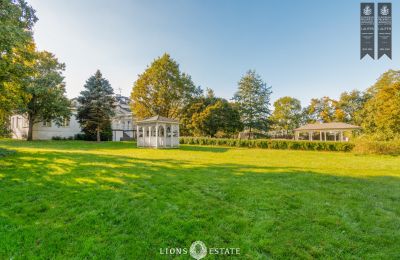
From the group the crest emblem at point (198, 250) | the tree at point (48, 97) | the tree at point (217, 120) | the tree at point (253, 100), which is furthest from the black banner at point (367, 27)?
the tree at point (253, 100)

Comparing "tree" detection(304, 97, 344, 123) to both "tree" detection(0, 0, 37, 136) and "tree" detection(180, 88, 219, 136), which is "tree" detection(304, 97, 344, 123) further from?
"tree" detection(0, 0, 37, 136)

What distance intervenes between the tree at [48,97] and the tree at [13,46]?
42.2 feet

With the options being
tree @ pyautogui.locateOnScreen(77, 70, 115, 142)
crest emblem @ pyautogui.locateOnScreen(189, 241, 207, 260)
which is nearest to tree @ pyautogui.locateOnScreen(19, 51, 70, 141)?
tree @ pyautogui.locateOnScreen(77, 70, 115, 142)

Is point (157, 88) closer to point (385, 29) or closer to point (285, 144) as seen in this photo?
point (285, 144)

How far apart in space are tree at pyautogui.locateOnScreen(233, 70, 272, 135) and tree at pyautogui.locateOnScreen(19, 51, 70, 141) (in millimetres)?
26904

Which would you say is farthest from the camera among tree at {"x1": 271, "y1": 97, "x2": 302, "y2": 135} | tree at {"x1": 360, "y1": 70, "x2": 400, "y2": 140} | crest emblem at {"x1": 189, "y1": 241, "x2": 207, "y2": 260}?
tree at {"x1": 271, "y1": 97, "x2": 302, "y2": 135}

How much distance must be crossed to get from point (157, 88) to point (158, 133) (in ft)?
41.7

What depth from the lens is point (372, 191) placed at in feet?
17.5

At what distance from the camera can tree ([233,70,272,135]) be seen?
38.4 metres

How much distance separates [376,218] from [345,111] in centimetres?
4964

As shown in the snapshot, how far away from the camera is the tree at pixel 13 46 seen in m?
Answer: 7.20

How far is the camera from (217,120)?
32875 mm

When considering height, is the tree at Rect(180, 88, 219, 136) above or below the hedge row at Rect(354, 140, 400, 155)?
above

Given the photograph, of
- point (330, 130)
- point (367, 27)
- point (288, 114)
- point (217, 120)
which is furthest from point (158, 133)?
point (288, 114)
